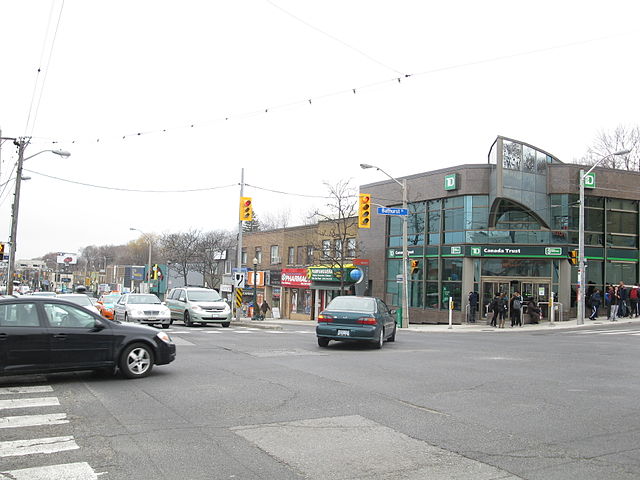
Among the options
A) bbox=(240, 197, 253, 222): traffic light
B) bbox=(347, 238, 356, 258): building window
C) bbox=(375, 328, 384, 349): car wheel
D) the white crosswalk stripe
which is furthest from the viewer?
bbox=(347, 238, 356, 258): building window

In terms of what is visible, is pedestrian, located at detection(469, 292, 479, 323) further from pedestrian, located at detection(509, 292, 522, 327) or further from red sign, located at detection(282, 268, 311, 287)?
red sign, located at detection(282, 268, 311, 287)

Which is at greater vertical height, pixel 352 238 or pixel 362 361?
pixel 352 238

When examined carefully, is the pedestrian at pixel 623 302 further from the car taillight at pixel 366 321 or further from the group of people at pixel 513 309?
the car taillight at pixel 366 321

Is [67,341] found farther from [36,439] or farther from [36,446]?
[36,446]

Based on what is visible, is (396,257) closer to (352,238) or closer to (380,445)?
(352,238)

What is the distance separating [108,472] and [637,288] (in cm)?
3201

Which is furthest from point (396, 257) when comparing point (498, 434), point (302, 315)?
point (498, 434)

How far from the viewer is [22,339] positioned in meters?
9.05

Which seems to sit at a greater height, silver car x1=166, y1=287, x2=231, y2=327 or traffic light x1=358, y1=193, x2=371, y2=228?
traffic light x1=358, y1=193, x2=371, y2=228

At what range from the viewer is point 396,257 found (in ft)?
128

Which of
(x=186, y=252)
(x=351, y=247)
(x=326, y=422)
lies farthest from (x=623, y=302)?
(x=186, y=252)

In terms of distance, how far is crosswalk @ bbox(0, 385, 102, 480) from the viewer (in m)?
5.19

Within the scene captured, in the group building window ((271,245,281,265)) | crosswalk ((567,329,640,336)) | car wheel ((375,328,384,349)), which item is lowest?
crosswalk ((567,329,640,336))

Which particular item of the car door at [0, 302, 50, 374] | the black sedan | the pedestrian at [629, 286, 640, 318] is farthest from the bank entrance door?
the car door at [0, 302, 50, 374]
